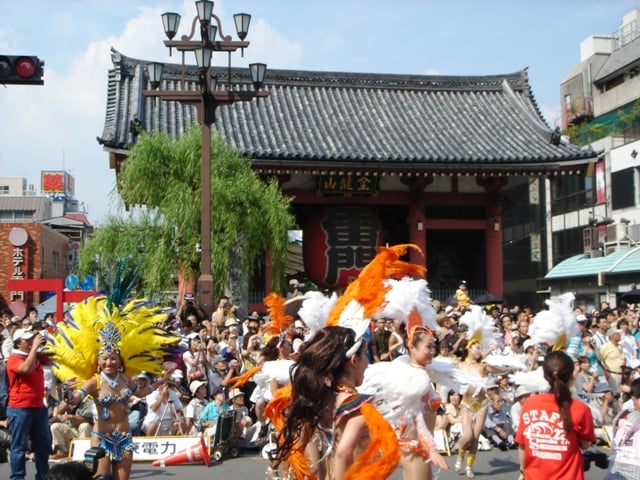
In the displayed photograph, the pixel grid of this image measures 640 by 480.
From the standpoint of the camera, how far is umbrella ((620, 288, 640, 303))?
2244 centimetres

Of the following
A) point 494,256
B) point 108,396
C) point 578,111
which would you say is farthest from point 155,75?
point 578,111

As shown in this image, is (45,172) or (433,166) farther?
(45,172)

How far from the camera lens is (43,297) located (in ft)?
110

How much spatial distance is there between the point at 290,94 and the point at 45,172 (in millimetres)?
55945

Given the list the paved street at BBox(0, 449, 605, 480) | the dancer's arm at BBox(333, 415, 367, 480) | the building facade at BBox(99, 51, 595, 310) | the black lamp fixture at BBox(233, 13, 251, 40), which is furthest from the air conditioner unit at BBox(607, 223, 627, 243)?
the dancer's arm at BBox(333, 415, 367, 480)

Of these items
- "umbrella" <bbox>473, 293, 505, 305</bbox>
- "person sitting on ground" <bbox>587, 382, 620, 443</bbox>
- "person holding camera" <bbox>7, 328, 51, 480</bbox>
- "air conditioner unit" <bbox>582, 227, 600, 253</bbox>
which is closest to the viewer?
"person holding camera" <bbox>7, 328, 51, 480</bbox>

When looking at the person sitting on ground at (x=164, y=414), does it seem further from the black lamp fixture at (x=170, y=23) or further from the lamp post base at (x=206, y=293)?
the black lamp fixture at (x=170, y=23)

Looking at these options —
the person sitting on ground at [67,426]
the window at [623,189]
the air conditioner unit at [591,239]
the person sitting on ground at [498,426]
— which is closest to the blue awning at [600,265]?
the air conditioner unit at [591,239]

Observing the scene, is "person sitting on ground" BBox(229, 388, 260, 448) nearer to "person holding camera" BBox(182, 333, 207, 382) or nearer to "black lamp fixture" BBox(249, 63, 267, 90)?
"person holding camera" BBox(182, 333, 207, 382)

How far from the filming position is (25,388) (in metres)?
7.71

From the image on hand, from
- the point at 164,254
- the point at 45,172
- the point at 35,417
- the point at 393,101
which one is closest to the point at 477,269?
the point at 393,101

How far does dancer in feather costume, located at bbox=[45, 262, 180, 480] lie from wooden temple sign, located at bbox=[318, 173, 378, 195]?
14.3 metres

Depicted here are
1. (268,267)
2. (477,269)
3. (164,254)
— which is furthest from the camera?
(477,269)

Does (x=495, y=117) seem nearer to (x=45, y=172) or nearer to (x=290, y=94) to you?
(x=290, y=94)
